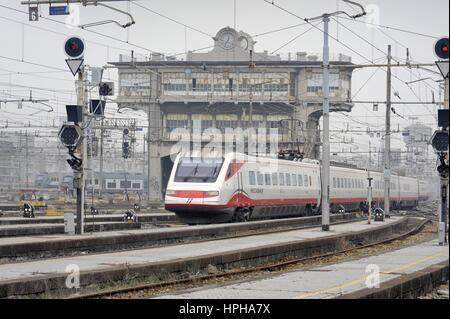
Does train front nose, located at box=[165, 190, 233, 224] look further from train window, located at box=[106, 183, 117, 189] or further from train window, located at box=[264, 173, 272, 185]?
train window, located at box=[106, 183, 117, 189]

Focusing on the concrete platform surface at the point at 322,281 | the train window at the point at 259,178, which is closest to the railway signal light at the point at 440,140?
the concrete platform surface at the point at 322,281

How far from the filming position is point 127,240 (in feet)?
79.3

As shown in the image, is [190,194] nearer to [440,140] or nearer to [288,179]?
[288,179]

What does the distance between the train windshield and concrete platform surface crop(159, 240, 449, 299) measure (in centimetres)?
1188

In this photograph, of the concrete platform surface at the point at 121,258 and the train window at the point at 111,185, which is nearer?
the concrete platform surface at the point at 121,258

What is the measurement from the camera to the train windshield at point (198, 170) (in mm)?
30906

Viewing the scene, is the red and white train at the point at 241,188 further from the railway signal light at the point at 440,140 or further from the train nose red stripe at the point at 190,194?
the railway signal light at the point at 440,140

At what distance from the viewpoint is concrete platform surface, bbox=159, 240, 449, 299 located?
12758 millimetres

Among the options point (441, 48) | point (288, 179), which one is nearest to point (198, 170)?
point (288, 179)

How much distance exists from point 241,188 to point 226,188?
1.59m

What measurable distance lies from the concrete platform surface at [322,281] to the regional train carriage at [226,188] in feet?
37.9
